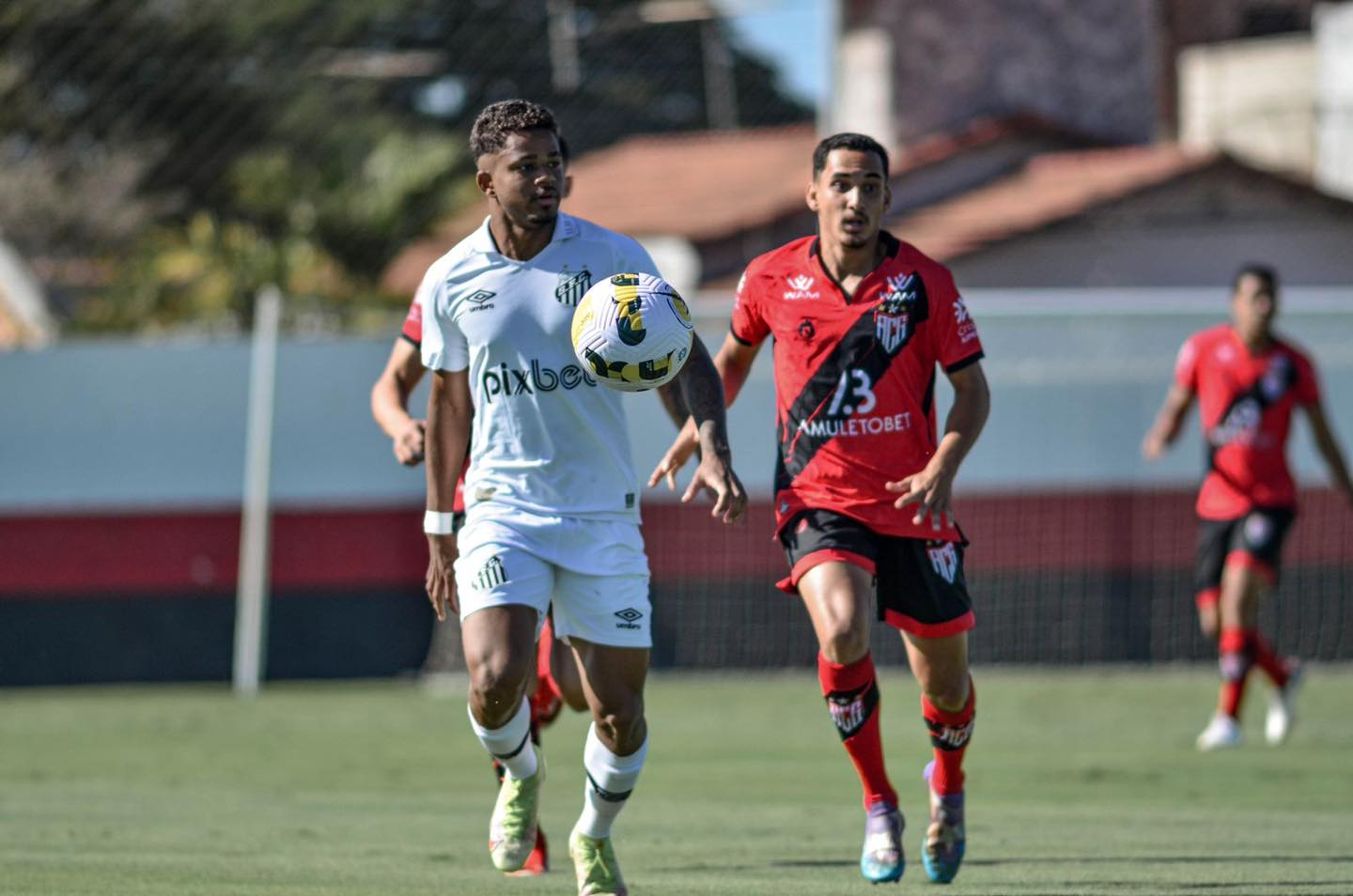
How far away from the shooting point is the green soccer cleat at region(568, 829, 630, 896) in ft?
21.4

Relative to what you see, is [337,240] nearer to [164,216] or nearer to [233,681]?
[164,216]

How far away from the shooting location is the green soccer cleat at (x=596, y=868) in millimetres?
6508

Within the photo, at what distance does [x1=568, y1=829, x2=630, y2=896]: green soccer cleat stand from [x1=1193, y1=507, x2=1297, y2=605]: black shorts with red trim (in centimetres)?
654

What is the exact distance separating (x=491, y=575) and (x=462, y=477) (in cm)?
126

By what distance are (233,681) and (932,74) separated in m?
11.0

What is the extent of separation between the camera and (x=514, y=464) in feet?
22.0

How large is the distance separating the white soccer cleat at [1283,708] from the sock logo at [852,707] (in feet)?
19.0

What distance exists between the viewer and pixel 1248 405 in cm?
1228

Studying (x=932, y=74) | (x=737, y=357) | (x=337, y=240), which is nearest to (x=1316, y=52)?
(x=932, y=74)

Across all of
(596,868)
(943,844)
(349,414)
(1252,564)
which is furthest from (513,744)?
(349,414)

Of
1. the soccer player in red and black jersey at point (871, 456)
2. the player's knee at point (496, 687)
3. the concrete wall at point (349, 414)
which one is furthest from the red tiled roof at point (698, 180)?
the player's knee at point (496, 687)

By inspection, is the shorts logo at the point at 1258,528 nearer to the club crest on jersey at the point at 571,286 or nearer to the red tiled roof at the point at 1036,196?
the club crest on jersey at the point at 571,286

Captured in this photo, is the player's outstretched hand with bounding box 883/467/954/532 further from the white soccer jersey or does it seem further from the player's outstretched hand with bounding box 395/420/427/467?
the player's outstretched hand with bounding box 395/420/427/467

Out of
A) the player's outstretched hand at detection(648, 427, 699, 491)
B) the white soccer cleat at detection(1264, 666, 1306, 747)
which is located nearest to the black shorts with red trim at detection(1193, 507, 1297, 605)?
the white soccer cleat at detection(1264, 666, 1306, 747)
